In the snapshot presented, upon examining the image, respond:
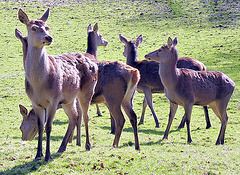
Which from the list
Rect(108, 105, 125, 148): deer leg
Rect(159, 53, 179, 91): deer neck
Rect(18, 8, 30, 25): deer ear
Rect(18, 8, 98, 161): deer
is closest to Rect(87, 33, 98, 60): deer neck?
Rect(159, 53, 179, 91): deer neck

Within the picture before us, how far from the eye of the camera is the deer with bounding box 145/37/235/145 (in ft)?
38.1

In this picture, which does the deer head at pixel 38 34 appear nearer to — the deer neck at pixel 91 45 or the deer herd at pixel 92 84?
the deer herd at pixel 92 84

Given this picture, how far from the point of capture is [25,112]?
11.7 m

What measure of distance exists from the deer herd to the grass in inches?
23.5

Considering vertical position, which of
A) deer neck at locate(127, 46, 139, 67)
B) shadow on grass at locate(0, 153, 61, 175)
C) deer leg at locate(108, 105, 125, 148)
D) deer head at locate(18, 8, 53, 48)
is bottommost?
shadow on grass at locate(0, 153, 61, 175)

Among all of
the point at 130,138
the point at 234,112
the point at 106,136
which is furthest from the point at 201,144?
the point at 234,112

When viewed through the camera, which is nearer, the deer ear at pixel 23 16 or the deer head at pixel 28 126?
the deer ear at pixel 23 16

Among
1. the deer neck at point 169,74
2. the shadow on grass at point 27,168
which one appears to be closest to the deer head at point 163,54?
the deer neck at point 169,74

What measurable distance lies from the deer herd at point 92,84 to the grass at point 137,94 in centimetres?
60

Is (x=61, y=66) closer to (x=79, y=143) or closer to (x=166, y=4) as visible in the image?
(x=79, y=143)

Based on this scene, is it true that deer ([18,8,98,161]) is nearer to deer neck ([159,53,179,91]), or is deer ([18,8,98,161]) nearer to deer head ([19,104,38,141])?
deer head ([19,104,38,141])

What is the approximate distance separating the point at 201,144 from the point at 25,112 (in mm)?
5004

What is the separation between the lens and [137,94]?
755 inches

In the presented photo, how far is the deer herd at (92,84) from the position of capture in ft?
25.2
